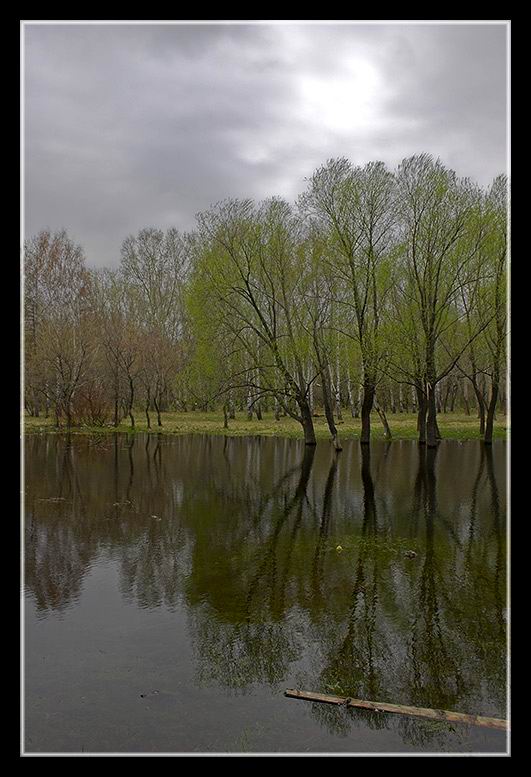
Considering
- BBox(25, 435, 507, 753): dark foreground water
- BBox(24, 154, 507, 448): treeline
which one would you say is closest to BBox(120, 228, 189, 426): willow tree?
BBox(24, 154, 507, 448): treeline

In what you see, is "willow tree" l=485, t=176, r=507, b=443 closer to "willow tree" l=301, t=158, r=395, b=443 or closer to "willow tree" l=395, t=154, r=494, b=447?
"willow tree" l=395, t=154, r=494, b=447

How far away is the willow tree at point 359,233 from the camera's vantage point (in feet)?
97.5

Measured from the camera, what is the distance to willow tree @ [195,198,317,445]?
29.2 m

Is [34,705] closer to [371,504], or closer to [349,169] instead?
[371,504]

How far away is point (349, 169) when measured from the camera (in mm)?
29438

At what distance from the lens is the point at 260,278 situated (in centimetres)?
3019

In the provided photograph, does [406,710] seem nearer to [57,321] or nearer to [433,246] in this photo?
[433,246]

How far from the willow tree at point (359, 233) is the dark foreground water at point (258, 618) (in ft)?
50.9

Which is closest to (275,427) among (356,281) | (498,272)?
(356,281)

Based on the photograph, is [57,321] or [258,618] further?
[57,321]

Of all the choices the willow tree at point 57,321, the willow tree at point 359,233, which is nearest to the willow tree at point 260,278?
the willow tree at point 359,233

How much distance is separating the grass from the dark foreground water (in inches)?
875

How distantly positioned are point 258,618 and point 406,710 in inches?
104
